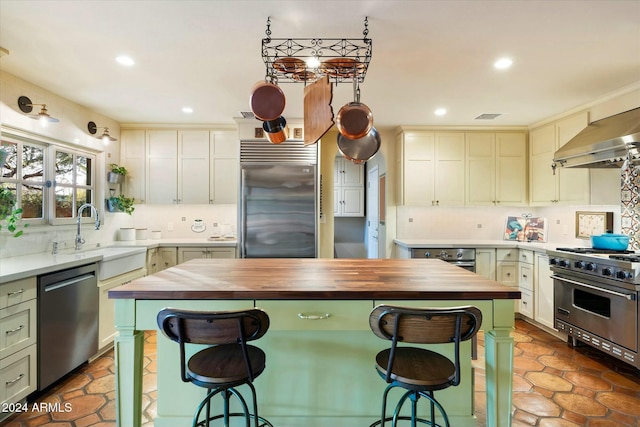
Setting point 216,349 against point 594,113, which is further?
point 594,113

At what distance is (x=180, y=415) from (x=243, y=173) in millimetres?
2620

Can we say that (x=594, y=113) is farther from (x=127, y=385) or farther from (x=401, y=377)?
(x=127, y=385)

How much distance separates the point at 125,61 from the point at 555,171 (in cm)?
441

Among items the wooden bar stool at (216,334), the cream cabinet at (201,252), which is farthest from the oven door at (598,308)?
the cream cabinet at (201,252)

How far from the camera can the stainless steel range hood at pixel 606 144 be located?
102 inches

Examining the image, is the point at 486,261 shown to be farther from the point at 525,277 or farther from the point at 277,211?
the point at 277,211

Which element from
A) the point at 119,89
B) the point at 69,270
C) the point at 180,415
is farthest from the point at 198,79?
the point at 180,415

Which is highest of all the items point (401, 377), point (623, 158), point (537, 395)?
point (623, 158)

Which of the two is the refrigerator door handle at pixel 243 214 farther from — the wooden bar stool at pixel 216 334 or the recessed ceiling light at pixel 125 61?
the wooden bar stool at pixel 216 334

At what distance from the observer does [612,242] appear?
2.93 metres

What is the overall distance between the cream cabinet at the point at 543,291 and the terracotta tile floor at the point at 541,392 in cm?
45

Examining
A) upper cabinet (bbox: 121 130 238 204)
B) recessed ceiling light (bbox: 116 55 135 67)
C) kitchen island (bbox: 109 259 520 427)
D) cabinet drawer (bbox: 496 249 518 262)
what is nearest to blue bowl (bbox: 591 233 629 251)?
cabinet drawer (bbox: 496 249 518 262)

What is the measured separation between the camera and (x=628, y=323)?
2.50 meters

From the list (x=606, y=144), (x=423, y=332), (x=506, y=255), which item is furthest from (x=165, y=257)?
(x=606, y=144)
